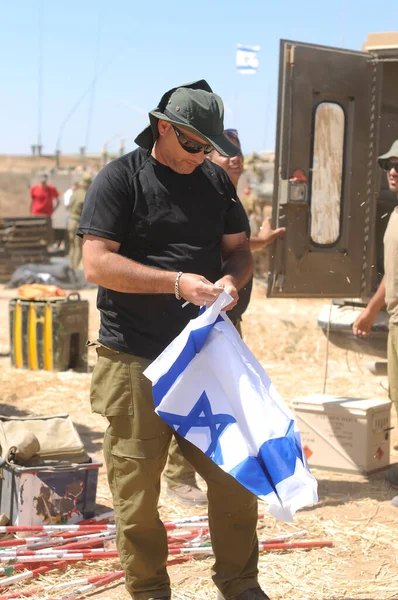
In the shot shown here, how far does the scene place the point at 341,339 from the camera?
7.98m

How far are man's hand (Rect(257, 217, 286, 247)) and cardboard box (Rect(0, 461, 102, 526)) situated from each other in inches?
85.0

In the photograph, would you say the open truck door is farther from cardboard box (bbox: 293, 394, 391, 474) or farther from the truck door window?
cardboard box (bbox: 293, 394, 391, 474)

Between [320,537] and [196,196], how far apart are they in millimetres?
2149

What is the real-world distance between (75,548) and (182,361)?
149 cm

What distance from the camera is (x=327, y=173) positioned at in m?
7.20

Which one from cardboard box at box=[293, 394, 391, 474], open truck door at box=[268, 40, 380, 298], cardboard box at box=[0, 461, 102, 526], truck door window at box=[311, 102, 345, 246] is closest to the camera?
cardboard box at box=[0, 461, 102, 526]

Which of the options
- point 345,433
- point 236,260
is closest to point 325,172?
point 345,433

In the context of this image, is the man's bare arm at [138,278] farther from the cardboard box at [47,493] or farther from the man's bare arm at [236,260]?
the cardboard box at [47,493]

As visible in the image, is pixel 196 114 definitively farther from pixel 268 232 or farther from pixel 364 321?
pixel 268 232

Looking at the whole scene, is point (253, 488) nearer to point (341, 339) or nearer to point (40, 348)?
point (341, 339)

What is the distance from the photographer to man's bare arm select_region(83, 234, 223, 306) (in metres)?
3.50

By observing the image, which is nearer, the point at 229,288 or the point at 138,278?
the point at 138,278

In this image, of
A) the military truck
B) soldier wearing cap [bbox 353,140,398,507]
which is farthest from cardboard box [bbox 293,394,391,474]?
the military truck

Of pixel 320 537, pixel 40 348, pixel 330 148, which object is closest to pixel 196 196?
pixel 320 537
